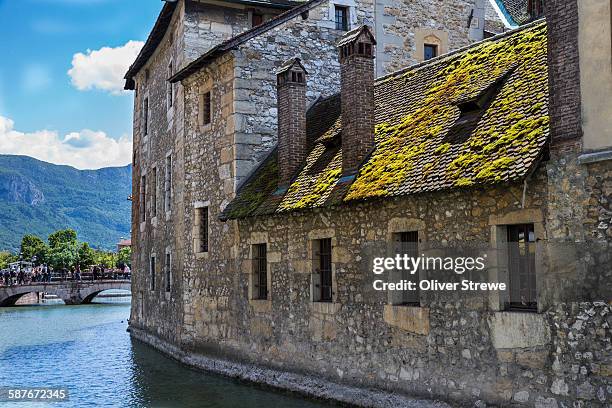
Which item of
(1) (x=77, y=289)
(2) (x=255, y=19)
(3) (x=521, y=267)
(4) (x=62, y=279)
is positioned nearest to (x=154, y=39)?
(2) (x=255, y=19)

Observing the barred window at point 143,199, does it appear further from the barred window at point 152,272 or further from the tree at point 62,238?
the tree at point 62,238

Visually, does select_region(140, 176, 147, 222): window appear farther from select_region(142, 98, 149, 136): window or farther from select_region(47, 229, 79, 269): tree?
select_region(47, 229, 79, 269): tree

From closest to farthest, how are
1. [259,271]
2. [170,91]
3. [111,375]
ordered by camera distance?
[259,271] < [111,375] < [170,91]

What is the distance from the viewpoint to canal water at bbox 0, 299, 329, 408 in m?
14.1

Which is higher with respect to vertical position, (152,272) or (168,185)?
(168,185)

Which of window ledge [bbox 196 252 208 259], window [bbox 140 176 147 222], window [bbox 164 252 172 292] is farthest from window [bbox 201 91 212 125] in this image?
window [bbox 140 176 147 222]

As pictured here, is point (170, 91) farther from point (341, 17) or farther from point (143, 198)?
point (341, 17)

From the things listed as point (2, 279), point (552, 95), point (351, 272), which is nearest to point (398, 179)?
point (351, 272)

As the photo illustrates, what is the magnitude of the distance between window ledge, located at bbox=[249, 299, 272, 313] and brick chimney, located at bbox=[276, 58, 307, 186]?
2761 millimetres

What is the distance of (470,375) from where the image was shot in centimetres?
1011

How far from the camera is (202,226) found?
1886 cm

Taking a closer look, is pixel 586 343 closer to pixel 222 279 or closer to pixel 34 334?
pixel 222 279

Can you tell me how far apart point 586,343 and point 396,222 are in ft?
12.2

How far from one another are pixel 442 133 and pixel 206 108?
8.72 metres
